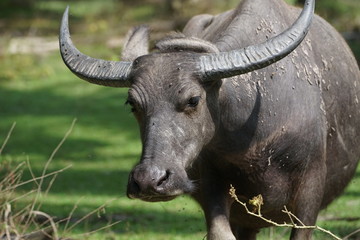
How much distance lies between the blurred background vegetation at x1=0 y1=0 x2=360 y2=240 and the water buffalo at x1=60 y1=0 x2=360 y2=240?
1033 mm

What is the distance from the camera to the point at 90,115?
1480 centimetres

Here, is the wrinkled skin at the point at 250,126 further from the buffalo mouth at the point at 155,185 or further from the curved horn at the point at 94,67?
the curved horn at the point at 94,67

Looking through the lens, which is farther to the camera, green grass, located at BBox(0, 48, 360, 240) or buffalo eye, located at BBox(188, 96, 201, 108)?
green grass, located at BBox(0, 48, 360, 240)

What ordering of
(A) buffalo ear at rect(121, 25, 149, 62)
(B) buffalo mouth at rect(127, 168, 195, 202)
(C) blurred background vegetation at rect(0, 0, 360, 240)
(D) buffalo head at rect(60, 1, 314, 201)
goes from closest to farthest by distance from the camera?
(B) buffalo mouth at rect(127, 168, 195, 202) → (D) buffalo head at rect(60, 1, 314, 201) → (A) buffalo ear at rect(121, 25, 149, 62) → (C) blurred background vegetation at rect(0, 0, 360, 240)

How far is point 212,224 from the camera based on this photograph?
20.5 feet

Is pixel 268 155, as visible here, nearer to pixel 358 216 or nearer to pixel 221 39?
pixel 221 39

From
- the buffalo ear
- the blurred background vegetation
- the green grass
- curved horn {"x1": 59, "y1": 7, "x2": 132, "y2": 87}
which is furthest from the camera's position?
the blurred background vegetation

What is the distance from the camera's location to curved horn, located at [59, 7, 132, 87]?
607cm

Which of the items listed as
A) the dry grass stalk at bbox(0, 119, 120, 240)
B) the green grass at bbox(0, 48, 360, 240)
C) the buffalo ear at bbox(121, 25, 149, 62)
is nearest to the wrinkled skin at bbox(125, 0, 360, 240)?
the buffalo ear at bbox(121, 25, 149, 62)

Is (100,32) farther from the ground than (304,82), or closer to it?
closer to it

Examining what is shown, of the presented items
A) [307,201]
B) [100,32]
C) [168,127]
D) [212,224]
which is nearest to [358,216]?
[307,201]

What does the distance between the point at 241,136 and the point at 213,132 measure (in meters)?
0.30

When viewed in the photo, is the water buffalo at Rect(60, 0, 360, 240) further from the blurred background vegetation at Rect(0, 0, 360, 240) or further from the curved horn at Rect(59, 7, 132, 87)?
the blurred background vegetation at Rect(0, 0, 360, 240)

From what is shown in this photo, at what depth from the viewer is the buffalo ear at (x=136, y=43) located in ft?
22.0
